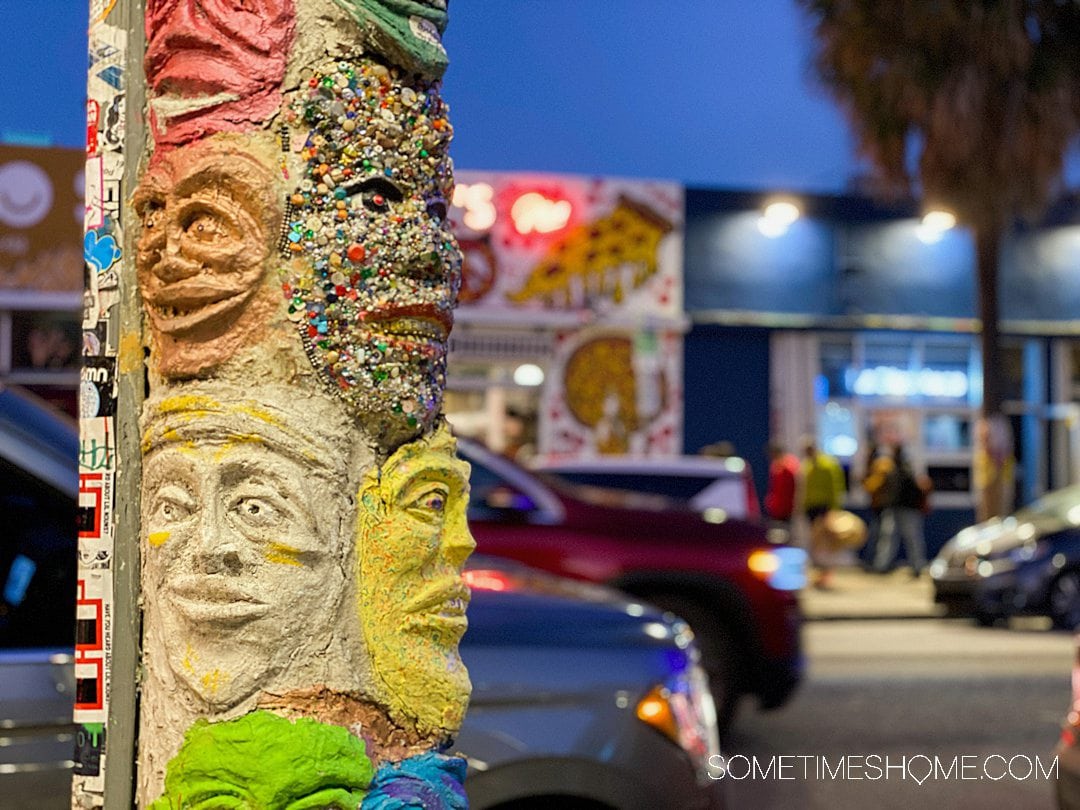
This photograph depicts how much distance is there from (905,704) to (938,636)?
13.8 feet

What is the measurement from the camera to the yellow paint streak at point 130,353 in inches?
81.1

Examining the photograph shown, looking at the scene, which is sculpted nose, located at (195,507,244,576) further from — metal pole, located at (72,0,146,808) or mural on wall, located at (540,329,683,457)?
mural on wall, located at (540,329,683,457)

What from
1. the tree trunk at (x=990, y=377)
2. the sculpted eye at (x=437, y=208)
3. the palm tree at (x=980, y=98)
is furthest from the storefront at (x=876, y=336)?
the sculpted eye at (x=437, y=208)

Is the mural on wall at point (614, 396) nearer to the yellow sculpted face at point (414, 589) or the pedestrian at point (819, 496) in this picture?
the pedestrian at point (819, 496)

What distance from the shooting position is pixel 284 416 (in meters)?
1.95

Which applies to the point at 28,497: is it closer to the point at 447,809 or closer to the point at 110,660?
the point at 110,660

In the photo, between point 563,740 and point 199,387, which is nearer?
point 199,387

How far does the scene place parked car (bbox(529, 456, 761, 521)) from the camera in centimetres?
998

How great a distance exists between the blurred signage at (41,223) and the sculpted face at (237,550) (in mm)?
16503

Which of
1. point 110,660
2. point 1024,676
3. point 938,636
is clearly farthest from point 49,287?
point 110,660

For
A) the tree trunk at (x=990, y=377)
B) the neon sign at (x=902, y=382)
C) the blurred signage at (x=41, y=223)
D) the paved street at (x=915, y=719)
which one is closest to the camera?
the paved street at (x=915, y=719)

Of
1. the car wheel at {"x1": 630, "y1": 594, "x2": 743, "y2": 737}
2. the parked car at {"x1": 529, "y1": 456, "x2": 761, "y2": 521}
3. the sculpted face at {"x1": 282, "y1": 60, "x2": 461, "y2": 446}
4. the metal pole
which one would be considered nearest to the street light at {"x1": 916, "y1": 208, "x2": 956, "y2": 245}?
the parked car at {"x1": 529, "y1": 456, "x2": 761, "y2": 521}

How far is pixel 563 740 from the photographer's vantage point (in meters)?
3.46

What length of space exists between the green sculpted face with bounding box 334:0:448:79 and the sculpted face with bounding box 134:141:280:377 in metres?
0.29
